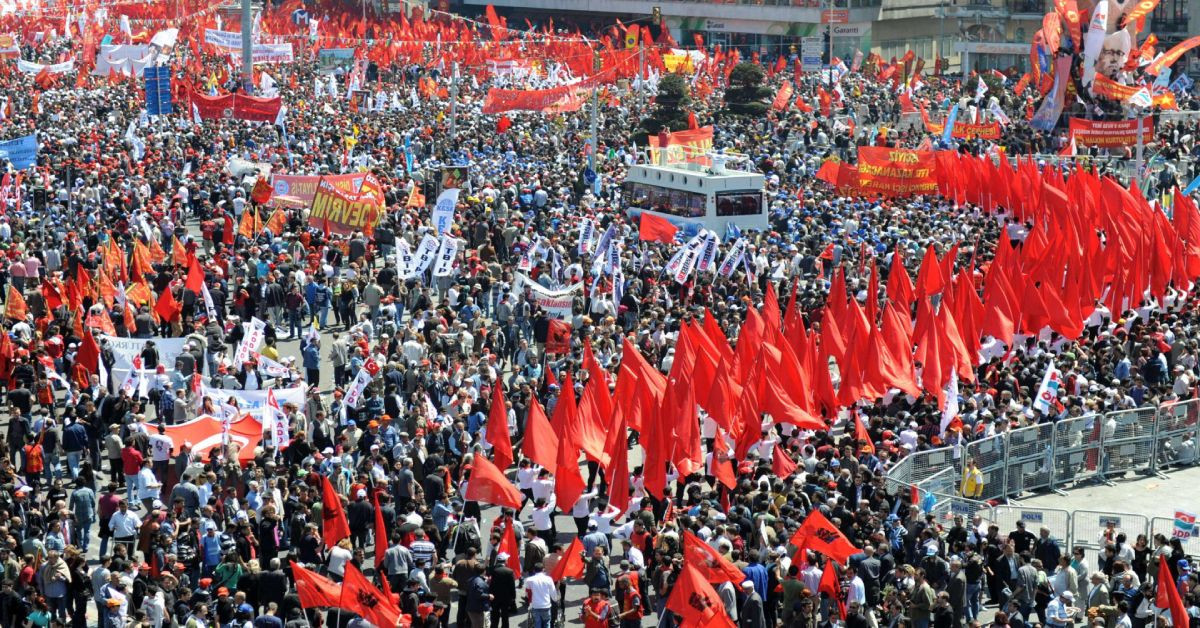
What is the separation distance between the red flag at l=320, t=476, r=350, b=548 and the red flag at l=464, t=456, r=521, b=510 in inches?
49.8

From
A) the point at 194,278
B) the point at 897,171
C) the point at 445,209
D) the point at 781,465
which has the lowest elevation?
the point at 781,465

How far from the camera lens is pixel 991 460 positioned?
69.1 ft

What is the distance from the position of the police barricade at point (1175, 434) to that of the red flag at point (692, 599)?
8.86 metres

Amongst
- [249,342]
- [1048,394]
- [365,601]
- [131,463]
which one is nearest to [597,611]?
[365,601]

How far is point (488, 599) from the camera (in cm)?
1664

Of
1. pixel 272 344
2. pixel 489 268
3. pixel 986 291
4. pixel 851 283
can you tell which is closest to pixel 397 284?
pixel 489 268

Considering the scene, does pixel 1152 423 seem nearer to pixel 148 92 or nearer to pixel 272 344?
pixel 272 344

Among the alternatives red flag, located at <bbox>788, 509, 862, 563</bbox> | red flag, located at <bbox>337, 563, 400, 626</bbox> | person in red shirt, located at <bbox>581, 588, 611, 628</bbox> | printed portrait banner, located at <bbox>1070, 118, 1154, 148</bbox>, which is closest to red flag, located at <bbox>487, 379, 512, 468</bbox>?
person in red shirt, located at <bbox>581, 588, 611, 628</bbox>

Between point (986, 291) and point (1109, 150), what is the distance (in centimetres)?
2623

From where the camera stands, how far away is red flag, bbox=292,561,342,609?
52.8 ft

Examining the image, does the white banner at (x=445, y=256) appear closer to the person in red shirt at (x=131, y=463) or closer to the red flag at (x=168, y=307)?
the red flag at (x=168, y=307)

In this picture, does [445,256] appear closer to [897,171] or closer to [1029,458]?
[1029,458]

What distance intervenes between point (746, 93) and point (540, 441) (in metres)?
39.9

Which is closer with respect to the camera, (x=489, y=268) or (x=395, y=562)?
(x=395, y=562)
